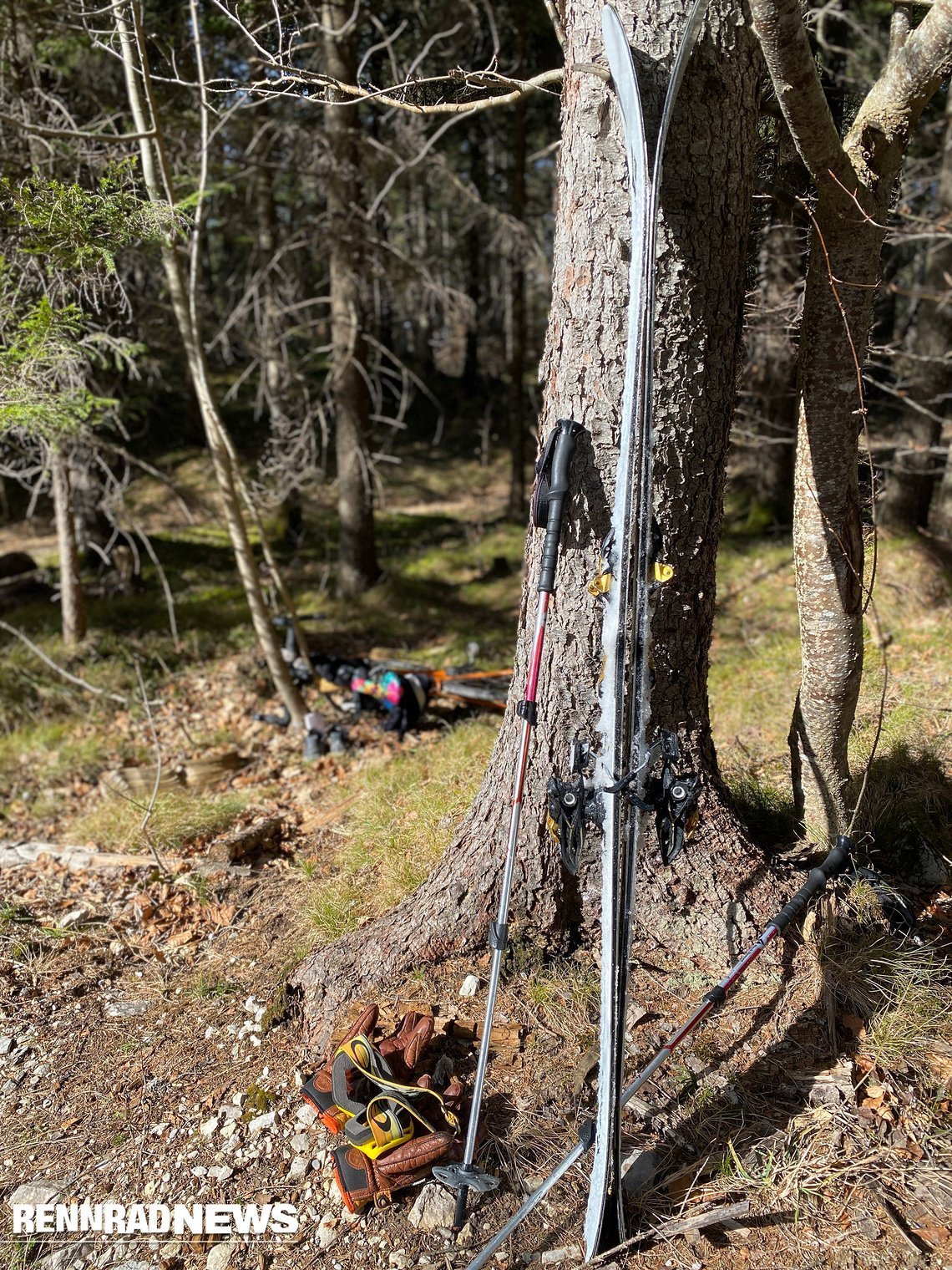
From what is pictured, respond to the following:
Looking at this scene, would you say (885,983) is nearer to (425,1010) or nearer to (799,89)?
(425,1010)

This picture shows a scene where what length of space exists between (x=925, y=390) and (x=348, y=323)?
6561mm

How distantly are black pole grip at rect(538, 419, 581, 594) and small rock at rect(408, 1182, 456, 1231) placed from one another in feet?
6.61

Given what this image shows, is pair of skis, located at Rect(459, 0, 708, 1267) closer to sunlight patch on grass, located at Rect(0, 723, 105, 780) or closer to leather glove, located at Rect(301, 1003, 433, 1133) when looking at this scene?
Result: leather glove, located at Rect(301, 1003, 433, 1133)

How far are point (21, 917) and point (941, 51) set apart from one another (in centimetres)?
560

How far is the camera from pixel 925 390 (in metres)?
8.94

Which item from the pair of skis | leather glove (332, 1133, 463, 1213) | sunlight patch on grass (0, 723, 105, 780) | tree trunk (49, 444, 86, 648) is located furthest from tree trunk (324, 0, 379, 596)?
leather glove (332, 1133, 463, 1213)

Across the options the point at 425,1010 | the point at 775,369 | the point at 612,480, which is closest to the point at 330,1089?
the point at 425,1010

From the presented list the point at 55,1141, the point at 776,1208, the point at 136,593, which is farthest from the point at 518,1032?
the point at 136,593

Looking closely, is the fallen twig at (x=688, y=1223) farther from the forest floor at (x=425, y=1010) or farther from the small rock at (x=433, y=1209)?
the small rock at (x=433, y=1209)

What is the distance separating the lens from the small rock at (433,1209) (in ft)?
8.57

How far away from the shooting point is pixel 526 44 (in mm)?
12578

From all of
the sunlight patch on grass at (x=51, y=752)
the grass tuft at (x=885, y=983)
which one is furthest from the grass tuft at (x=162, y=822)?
the grass tuft at (x=885, y=983)

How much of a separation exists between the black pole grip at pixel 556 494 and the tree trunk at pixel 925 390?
7.01m

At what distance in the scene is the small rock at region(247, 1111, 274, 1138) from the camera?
3.02 meters
